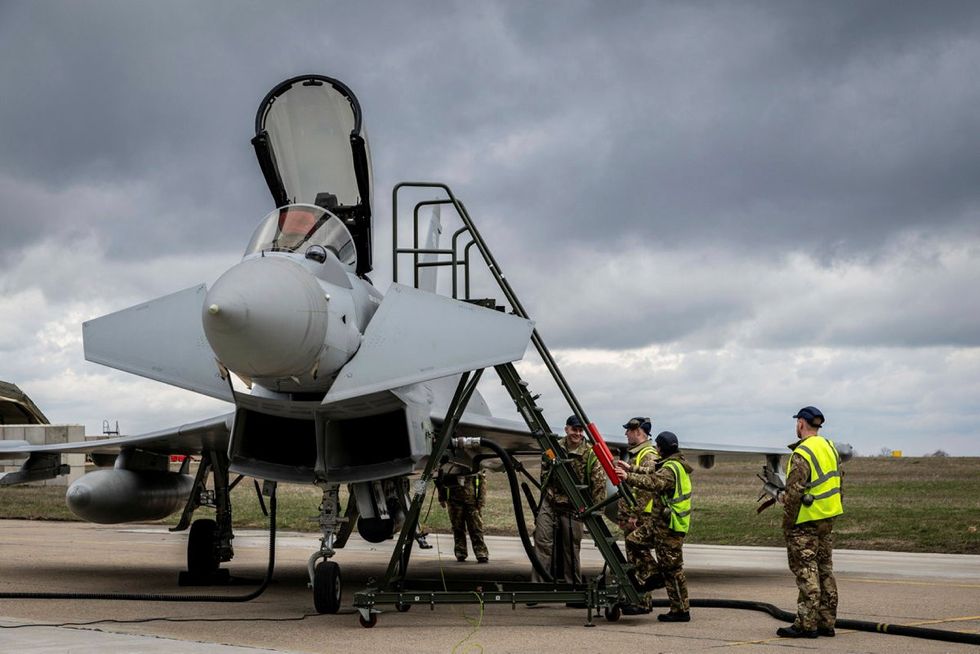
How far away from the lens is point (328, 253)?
9039 mm

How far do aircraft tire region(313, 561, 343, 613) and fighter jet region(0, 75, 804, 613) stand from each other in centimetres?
1

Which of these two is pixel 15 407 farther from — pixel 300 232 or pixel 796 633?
pixel 796 633

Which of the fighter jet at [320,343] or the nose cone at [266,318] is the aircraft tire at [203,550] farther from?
the nose cone at [266,318]

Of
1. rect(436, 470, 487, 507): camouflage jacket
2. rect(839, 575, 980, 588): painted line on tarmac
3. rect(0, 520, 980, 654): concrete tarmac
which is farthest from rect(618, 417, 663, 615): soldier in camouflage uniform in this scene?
rect(436, 470, 487, 507): camouflage jacket

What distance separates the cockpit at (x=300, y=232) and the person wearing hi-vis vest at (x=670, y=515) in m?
3.22

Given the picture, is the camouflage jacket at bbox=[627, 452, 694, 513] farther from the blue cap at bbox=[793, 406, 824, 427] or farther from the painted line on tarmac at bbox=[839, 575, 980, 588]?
the painted line on tarmac at bbox=[839, 575, 980, 588]

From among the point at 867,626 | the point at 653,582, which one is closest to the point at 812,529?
the point at 867,626

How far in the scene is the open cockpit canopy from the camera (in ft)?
33.8

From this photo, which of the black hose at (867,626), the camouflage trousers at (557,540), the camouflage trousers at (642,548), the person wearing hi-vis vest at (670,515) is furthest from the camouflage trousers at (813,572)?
the camouflage trousers at (557,540)

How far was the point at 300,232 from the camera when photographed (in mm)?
9148

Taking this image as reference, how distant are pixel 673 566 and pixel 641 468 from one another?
3.27 feet

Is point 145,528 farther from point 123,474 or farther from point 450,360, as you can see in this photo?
point 450,360

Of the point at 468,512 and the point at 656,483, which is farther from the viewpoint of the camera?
the point at 468,512

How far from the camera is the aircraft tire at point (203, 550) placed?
12.2 meters
